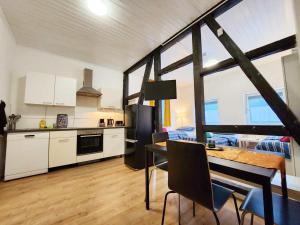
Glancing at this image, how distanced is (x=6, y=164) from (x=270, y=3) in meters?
4.97

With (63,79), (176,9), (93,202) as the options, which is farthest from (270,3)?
(63,79)

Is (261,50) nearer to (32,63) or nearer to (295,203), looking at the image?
(295,203)

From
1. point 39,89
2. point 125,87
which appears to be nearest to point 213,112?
point 125,87

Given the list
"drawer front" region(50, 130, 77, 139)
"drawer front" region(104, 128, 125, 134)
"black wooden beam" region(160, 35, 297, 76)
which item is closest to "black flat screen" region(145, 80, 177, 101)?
"black wooden beam" region(160, 35, 297, 76)

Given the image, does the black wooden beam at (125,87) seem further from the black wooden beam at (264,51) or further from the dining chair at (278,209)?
the dining chair at (278,209)

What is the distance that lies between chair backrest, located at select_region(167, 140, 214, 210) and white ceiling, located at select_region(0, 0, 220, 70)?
2.13 metres

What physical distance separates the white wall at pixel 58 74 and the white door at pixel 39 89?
0.36 m

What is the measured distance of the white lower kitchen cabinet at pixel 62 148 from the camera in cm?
281

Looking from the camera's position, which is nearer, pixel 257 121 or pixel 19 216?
pixel 19 216

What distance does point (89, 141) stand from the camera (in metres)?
3.35

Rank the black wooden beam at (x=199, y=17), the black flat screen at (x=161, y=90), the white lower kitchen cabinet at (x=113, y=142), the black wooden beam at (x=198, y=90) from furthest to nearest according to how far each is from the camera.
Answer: the white lower kitchen cabinet at (x=113, y=142) < the black flat screen at (x=161, y=90) < the black wooden beam at (x=198, y=90) < the black wooden beam at (x=199, y=17)

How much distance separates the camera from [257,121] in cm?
439

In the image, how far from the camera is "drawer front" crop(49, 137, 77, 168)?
9.20 ft

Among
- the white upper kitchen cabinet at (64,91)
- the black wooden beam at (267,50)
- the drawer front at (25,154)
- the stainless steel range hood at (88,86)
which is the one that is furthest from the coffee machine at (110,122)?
the black wooden beam at (267,50)
